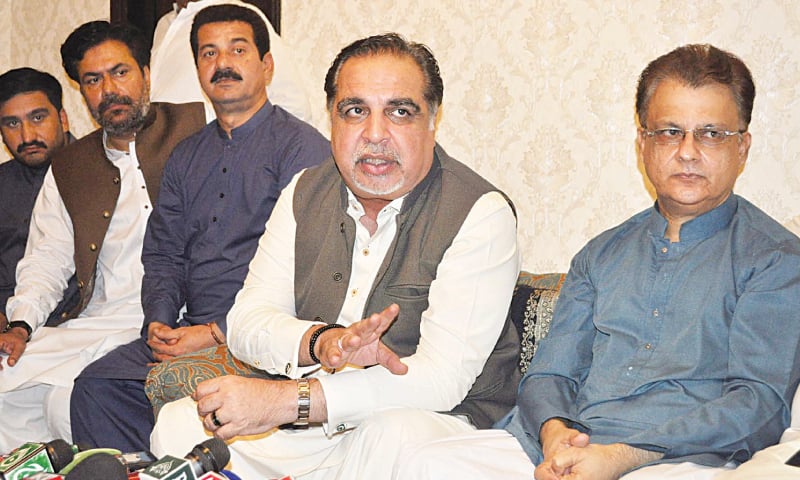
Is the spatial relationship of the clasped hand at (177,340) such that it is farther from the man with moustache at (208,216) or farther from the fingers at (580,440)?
the fingers at (580,440)

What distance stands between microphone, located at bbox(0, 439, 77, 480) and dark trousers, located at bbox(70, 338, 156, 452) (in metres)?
1.51

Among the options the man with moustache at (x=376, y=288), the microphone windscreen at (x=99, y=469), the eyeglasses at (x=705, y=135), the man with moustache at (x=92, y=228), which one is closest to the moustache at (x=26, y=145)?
the man with moustache at (x=92, y=228)

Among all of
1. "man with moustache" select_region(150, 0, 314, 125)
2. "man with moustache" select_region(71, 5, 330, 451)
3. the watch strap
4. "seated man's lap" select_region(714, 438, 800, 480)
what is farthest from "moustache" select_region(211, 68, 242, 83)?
"seated man's lap" select_region(714, 438, 800, 480)

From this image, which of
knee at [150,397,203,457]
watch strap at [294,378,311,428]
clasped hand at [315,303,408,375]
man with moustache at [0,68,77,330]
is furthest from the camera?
man with moustache at [0,68,77,330]

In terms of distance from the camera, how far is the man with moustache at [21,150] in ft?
14.2

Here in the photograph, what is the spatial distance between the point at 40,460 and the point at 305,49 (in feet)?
8.74

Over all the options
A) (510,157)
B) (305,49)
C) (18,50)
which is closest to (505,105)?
(510,157)

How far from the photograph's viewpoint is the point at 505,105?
11.8ft

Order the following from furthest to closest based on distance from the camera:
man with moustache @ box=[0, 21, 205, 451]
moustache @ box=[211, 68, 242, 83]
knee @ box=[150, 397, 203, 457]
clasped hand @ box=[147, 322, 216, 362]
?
1. man with moustache @ box=[0, 21, 205, 451]
2. moustache @ box=[211, 68, 242, 83]
3. clasped hand @ box=[147, 322, 216, 362]
4. knee @ box=[150, 397, 203, 457]

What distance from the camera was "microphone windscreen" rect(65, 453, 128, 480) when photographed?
1.67 meters

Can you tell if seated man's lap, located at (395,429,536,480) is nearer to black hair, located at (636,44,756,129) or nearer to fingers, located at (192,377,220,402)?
fingers, located at (192,377,220,402)

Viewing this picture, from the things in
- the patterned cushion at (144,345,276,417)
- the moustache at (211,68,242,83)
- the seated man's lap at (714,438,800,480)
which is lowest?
the patterned cushion at (144,345,276,417)

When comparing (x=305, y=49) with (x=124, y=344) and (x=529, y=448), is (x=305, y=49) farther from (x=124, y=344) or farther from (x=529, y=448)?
(x=529, y=448)

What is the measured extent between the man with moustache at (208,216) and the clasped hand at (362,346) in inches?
42.1
